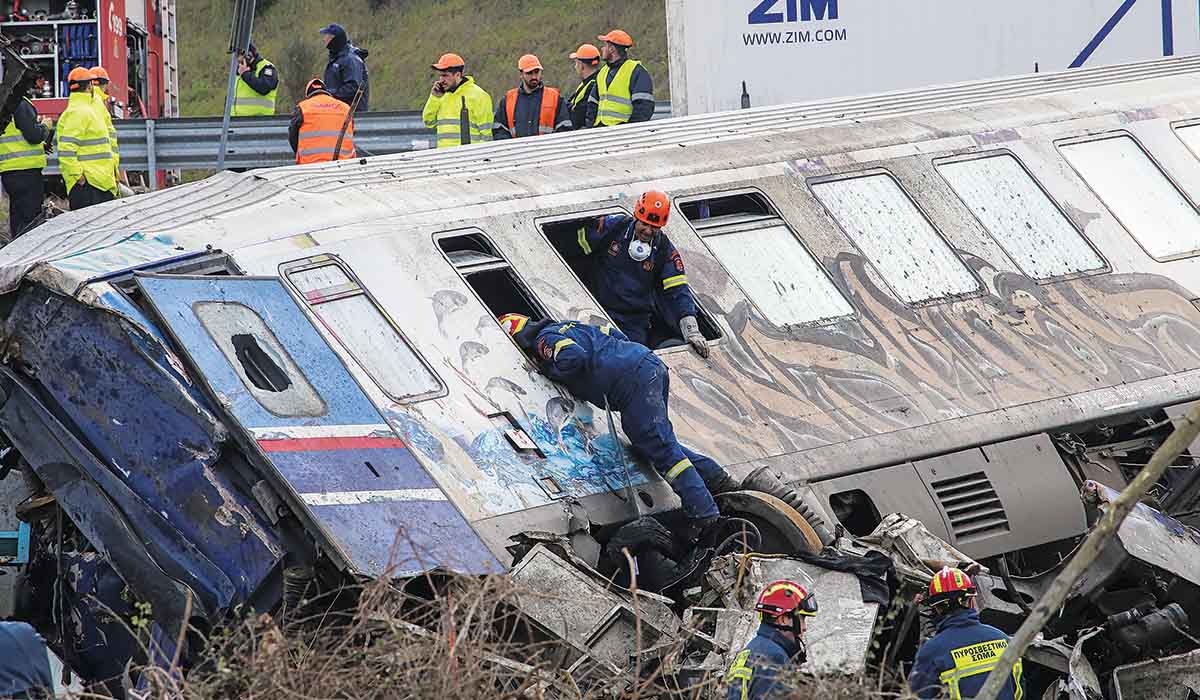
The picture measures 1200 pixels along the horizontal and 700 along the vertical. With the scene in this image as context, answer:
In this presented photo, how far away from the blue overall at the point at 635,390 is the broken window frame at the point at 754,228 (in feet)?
5.00

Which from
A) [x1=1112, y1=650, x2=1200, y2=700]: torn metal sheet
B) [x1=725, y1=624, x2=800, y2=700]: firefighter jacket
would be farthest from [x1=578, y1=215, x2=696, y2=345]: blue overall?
[x1=1112, y1=650, x2=1200, y2=700]: torn metal sheet

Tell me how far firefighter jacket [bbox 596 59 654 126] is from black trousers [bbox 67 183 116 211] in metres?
4.25

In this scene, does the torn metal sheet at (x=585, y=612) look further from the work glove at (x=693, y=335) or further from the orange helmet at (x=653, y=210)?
the orange helmet at (x=653, y=210)

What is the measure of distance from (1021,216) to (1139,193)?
1093 mm

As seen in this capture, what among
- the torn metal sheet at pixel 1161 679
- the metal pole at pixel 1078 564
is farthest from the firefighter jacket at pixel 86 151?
the metal pole at pixel 1078 564

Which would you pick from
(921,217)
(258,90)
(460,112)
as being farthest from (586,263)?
(258,90)

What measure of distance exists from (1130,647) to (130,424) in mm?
4945

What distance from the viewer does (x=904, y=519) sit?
9.01 metres

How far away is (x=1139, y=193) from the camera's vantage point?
12.0 meters

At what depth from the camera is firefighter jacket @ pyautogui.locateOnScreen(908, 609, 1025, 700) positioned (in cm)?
751

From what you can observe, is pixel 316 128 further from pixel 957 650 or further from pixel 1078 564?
pixel 1078 564

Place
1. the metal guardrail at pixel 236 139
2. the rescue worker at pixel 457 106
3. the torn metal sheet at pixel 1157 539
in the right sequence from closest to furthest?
the torn metal sheet at pixel 1157 539 < the rescue worker at pixel 457 106 < the metal guardrail at pixel 236 139

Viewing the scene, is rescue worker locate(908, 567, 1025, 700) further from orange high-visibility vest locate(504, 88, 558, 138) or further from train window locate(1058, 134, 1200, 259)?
orange high-visibility vest locate(504, 88, 558, 138)

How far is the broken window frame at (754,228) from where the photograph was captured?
10.2 m
